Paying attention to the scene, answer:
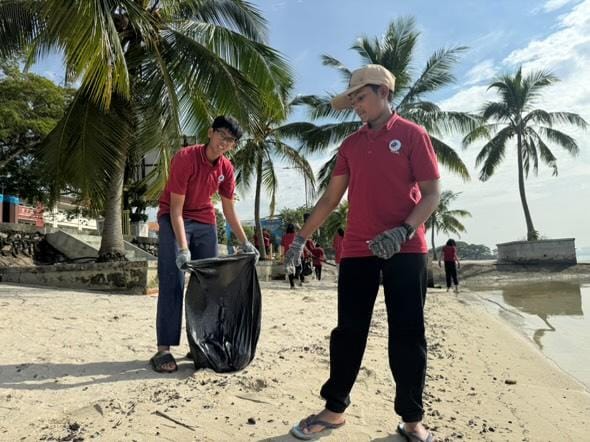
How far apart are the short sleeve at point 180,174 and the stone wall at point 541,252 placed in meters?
21.3

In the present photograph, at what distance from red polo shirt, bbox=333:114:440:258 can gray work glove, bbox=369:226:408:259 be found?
0.14 meters

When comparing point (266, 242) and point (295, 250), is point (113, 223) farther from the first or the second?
point (266, 242)

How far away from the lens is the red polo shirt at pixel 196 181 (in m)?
3.07

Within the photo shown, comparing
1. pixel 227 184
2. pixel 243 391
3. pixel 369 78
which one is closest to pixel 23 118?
pixel 227 184

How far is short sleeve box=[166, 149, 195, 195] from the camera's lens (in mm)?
3051

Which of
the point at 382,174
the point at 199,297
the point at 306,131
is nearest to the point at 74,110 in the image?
the point at 199,297

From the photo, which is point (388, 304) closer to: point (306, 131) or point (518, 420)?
point (518, 420)

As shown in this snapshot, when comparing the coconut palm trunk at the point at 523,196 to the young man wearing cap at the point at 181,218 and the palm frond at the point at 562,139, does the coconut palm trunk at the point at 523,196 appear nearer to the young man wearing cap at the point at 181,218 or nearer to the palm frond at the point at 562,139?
the palm frond at the point at 562,139

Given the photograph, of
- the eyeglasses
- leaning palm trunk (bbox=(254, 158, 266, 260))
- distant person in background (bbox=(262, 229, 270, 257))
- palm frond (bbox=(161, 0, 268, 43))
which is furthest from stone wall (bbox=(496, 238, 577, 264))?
the eyeglasses

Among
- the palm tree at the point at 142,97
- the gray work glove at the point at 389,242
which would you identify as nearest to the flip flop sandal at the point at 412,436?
the gray work glove at the point at 389,242

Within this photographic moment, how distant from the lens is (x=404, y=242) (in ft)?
6.48

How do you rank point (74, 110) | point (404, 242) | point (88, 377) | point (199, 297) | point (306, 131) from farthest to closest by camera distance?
point (306, 131) < point (74, 110) < point (199, 297) < point (88, 377) < point (404, 242)

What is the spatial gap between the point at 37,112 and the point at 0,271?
10.4m

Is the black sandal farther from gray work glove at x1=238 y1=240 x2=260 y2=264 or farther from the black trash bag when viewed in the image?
gray work glove at x1=238 y1=240 x2=260 y2=264
